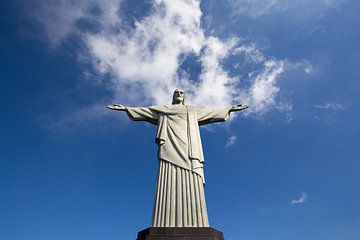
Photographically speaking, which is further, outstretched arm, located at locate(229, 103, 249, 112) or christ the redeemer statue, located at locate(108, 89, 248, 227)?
outstretched arm, located at locate(229, 103, 249, 112)

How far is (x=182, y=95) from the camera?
1269 centimetres

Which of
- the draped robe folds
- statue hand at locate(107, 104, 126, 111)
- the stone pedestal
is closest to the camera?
the stone pedestal

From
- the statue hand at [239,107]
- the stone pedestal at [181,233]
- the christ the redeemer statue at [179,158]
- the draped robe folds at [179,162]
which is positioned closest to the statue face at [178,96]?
the christ the redeemer statue at [179,158]

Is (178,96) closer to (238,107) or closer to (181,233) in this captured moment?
(238,107)

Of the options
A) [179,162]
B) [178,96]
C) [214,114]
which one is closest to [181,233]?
[179,162]

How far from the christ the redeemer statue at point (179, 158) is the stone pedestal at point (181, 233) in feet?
1.38

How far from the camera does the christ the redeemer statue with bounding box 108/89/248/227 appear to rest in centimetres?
946

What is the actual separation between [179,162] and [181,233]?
2526 mm

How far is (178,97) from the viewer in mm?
12594

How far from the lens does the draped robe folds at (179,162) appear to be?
945cm

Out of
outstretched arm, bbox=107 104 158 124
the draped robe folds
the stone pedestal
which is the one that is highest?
outstretched arm, bbox=107 104 158 124

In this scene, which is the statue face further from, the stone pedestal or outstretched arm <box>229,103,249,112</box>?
the stone pedestal

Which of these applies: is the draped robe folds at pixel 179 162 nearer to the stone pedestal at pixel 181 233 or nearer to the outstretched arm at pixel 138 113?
the outstretched arm at pixel 138 113

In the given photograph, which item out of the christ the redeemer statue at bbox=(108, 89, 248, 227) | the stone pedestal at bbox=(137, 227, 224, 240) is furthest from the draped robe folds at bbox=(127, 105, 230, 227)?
the stone pedestal at bbox=(137, 227, 224, 240)
